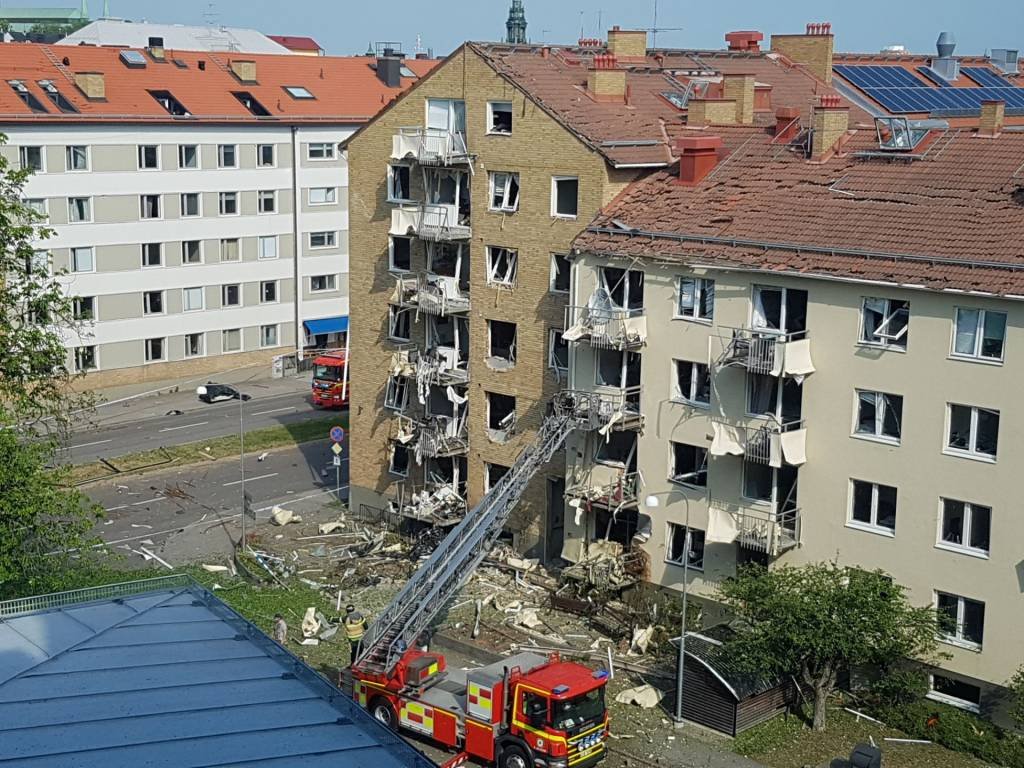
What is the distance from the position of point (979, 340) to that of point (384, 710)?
51.4 ft

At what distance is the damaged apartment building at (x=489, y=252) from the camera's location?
4062 cm

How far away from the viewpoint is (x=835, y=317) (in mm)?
34062

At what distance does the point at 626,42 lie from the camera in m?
49.8

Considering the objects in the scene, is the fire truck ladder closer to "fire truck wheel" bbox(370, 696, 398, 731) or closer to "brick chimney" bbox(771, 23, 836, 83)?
"fire truck wheel" bbox(370, 696, 398, 731)

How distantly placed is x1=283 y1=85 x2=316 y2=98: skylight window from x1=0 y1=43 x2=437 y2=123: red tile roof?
0.36 metres

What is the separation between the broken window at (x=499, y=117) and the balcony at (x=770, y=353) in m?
10.8

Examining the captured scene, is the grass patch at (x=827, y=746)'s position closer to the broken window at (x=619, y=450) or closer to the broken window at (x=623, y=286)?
the broken window at (x=619, y=450)

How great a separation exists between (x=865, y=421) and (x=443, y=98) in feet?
56.5

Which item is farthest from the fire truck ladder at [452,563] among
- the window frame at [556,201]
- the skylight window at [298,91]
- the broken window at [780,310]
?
the skylight window at [298,91]

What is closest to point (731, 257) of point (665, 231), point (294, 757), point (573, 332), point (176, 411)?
point (665, 231)

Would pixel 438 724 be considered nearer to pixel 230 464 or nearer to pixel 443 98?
pixel 443 98

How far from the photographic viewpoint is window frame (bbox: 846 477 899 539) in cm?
3356

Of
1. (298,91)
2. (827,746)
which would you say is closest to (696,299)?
(827,746)

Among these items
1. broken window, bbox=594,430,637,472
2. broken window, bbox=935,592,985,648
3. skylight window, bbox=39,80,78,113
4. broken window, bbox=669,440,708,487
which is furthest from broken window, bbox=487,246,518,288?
skylight window, bbox=39,80,78,113
